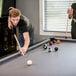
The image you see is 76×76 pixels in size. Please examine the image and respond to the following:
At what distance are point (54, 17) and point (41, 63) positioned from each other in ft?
8.78

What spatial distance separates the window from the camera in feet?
16.7

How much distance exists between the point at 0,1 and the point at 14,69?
9.15ft

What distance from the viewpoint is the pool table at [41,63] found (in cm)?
229

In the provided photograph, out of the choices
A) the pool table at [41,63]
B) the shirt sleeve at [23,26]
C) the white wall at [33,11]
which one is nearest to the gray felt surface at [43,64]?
the pool table at [41,63]

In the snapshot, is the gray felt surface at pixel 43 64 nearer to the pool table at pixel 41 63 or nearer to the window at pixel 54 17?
the pool table at pixel 41 63

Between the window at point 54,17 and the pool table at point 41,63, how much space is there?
1.72 metres

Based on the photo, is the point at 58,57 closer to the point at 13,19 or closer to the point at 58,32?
the point at 13,19

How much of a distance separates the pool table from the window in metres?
1.72

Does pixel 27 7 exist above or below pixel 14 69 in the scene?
above

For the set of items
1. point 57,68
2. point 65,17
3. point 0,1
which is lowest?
point 57,68

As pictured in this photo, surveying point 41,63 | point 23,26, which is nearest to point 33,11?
point 23,26

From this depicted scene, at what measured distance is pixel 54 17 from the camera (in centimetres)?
520

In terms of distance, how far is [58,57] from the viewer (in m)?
2.93

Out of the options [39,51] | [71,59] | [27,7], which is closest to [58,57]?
[71,59]
